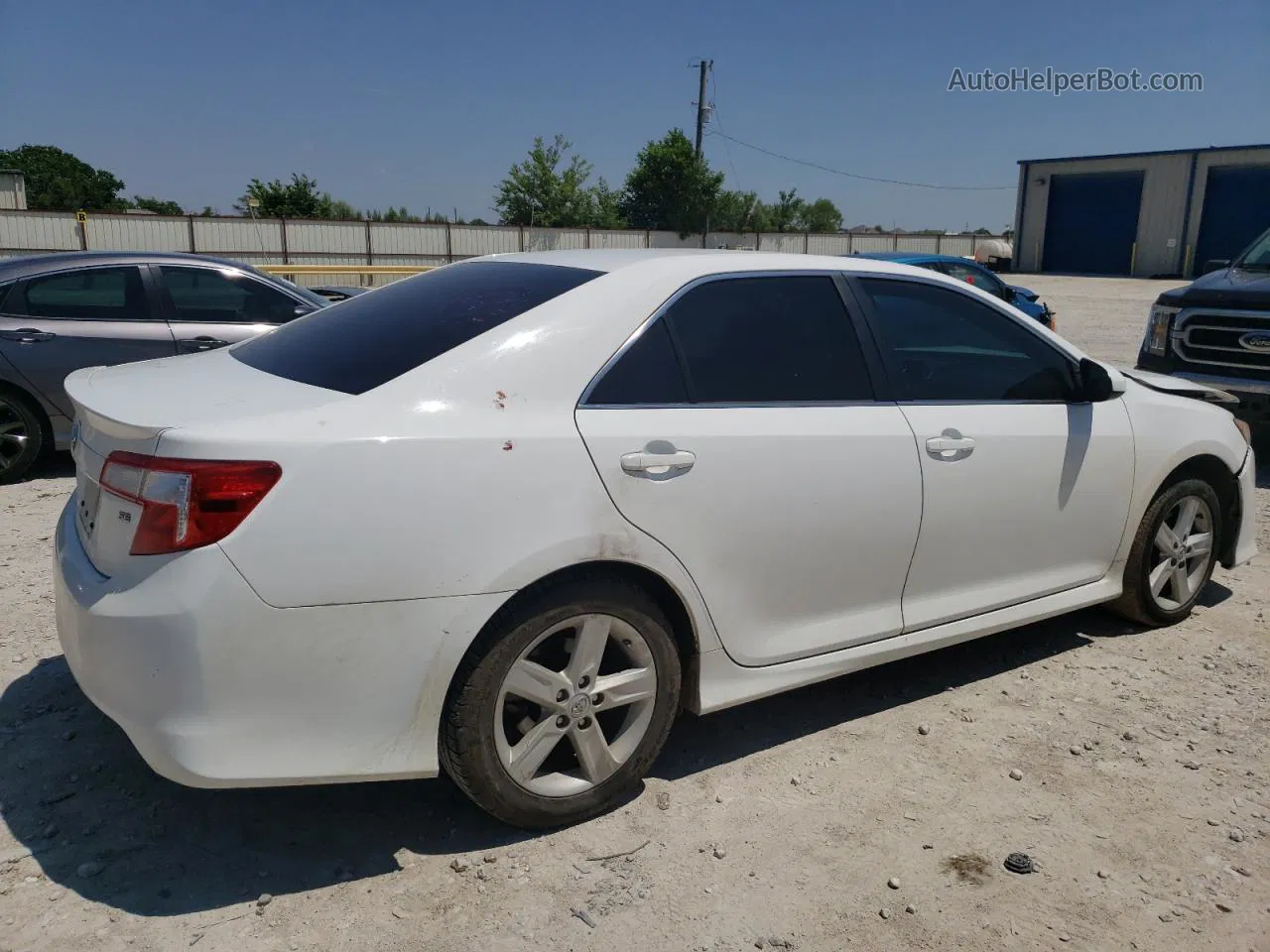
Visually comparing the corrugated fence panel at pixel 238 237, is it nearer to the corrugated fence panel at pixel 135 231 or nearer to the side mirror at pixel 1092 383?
the corrugated fence panel at pixel 135 231

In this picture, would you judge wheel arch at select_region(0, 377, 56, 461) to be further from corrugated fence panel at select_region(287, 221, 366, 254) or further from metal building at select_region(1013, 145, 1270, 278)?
metal building at select_region(1013, 145, 1270, 278)

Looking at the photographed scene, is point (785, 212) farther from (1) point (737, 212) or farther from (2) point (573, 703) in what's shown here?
(2) point (573, 703)

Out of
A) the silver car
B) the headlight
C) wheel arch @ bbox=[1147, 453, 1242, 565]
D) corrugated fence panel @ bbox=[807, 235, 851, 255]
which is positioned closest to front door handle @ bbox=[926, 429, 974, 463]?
wheel arch @ bbox=[1147, 453, 1242, 565]

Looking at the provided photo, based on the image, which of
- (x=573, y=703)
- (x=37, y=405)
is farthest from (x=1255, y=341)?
(x=37, y=405)

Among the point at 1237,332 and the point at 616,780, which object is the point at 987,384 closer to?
the point at 616,780

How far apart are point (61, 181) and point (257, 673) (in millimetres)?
80010

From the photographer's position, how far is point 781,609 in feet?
11.0

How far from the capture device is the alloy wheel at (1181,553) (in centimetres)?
464

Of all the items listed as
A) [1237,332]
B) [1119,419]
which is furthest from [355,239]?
[1119,419]

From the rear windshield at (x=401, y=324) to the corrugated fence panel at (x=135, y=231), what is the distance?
3076 cm

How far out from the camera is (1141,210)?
148ft

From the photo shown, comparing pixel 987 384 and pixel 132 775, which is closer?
pixel 132 775

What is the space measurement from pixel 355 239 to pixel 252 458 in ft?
110

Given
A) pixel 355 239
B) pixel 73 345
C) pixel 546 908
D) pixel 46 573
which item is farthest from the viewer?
pixel 355 239
